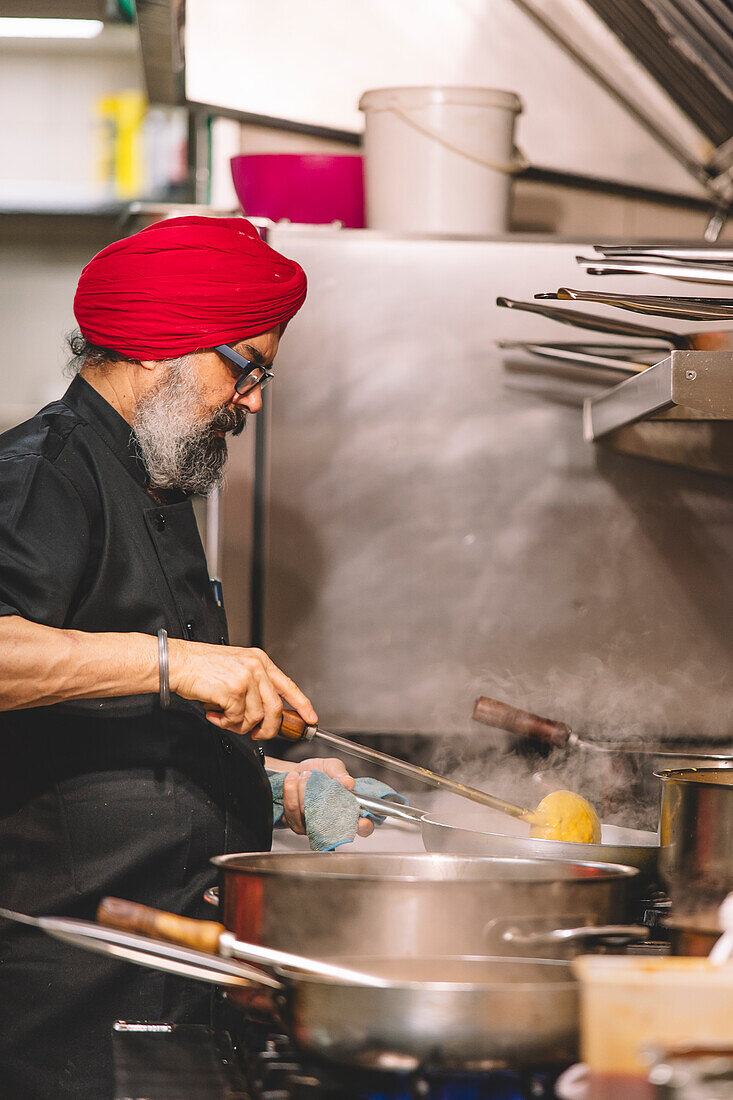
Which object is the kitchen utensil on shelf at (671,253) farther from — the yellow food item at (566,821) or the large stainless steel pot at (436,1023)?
the large stainless steel pot at (436,1023)

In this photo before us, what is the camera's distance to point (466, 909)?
83 centimetres

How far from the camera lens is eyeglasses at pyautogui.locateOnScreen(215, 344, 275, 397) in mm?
1478

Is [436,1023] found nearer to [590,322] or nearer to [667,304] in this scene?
[667,304]

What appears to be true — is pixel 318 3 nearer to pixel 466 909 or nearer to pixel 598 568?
pixel 598 568

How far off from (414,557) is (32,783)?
933 millimetres

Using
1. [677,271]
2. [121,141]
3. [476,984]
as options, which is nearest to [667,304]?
[677,271]

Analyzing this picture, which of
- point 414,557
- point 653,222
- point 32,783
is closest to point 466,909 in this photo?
point 32,783

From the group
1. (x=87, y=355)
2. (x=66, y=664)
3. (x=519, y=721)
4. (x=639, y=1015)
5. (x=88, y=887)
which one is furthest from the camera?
(x=519, y=721)

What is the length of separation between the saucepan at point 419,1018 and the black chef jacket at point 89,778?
0.54m

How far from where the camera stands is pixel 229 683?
1.18 metres

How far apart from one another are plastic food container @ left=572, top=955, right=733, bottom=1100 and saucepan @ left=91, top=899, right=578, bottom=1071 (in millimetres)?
54

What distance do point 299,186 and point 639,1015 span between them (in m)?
1.76

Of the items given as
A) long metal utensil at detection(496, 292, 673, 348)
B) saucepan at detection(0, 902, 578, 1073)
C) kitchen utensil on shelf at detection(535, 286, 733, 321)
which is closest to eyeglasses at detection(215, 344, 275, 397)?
kitchen utensil on shelf at detection(535, 286, 733, 321)

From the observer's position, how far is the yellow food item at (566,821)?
1348 mm
